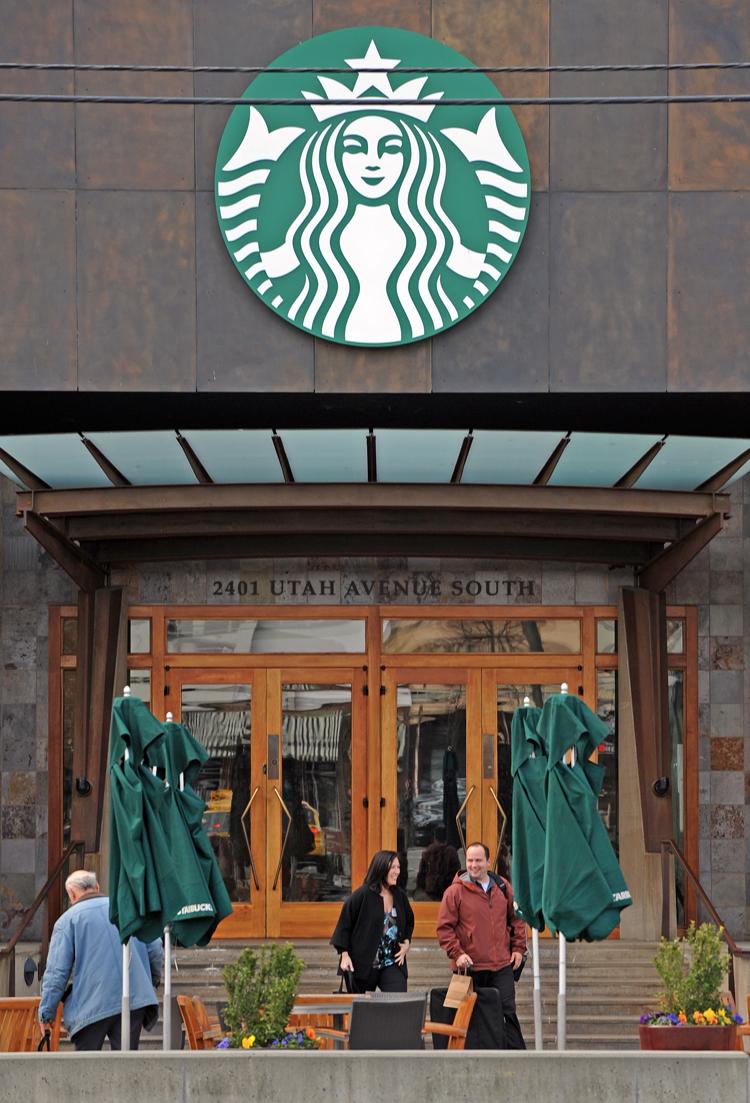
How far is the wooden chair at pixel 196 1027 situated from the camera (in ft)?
36.3

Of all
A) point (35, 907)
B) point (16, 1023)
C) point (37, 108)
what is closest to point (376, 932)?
point (16, 1023)

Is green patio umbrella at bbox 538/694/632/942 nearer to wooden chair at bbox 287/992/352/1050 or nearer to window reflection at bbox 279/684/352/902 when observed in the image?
wooden chair at bbox 287/992/352/1050

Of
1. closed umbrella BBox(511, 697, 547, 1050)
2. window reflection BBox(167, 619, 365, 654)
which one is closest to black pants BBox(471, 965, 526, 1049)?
closed umbrella BBox(511, 697, 547, 1050)

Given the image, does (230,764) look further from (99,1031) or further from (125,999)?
(125,999)

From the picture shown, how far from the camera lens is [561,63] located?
A: 16.4m

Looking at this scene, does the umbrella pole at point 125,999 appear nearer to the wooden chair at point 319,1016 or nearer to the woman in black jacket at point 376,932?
the wooden chair at point 319,1016

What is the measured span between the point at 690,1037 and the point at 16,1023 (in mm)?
4319

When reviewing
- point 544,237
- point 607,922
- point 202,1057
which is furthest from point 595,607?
point 202,1057

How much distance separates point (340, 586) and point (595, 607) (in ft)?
8.91

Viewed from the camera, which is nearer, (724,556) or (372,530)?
(372,530)

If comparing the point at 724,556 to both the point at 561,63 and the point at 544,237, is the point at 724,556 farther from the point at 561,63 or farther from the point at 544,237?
the point at 561,63

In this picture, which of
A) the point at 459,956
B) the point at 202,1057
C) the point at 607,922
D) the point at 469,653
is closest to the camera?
the point at 202,1057

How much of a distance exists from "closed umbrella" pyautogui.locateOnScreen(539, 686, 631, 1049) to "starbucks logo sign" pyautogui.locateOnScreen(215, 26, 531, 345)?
6156mm

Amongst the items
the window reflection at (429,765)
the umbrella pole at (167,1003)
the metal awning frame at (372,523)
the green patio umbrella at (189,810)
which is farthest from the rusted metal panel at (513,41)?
the umbrella pole at (167,1003)
